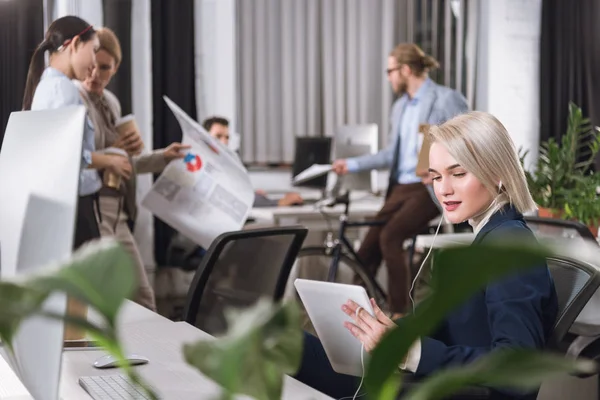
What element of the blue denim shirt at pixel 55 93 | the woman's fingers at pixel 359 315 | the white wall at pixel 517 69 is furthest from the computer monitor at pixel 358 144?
the woman's fingers at pixel 359 315

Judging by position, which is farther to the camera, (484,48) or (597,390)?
(484,48)

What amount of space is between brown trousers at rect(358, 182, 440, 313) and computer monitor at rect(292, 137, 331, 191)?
1.08 m

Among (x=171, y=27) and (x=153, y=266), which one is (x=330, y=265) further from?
(x=171, y=27)

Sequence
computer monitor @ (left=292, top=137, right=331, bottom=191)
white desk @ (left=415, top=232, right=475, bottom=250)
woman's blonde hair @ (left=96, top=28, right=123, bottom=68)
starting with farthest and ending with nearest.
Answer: computer monitor @ (left=292, top=137, right=331, bottom=191) < woman's blonde hair @ (left=96, top=28, right=123, bottom=68) < white desk @ (left=415, top=232, right=475, bottom=250)

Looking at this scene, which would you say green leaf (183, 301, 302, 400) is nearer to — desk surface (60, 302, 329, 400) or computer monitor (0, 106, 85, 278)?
computer monitor (0, 106, 85, 278)

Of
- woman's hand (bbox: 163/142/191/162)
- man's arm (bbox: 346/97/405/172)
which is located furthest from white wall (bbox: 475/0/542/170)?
woman's hand (bbox: 163/142/191/162)

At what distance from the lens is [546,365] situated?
30cm

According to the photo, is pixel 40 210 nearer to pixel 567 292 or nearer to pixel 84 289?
pixel 84 289

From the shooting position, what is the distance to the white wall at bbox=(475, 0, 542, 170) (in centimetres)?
624

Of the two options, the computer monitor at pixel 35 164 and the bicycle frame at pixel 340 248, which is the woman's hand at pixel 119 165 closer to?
the bicycle frame at pixel 340 248

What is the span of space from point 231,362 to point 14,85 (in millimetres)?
Result: 4059

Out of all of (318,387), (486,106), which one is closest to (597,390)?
(318,387)

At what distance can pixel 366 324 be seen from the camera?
1.34m

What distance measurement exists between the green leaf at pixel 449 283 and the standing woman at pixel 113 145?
270 cm
